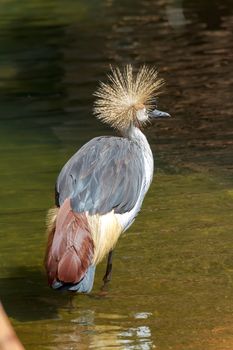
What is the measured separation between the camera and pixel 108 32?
42.1 ft

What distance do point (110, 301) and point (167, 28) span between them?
8.09 meters

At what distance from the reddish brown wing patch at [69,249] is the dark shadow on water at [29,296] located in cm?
45

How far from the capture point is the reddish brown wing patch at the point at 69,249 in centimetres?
456

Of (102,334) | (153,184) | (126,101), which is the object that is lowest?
(153,184)

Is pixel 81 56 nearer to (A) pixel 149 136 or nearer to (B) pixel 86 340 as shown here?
(A) pixel 149 136

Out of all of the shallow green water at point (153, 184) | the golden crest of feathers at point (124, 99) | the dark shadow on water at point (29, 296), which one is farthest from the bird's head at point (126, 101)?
the dark shadow on water at point (29, 296)

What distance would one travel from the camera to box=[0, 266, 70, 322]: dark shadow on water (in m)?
5.00

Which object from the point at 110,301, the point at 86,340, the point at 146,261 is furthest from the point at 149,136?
the point at 86,340

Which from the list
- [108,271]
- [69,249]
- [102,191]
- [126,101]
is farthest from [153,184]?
[69,249]

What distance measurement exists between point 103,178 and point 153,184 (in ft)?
6.03

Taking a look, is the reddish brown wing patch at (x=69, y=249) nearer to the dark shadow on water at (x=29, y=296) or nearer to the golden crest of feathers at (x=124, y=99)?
the dark shadow on water at (x=29, y=296)

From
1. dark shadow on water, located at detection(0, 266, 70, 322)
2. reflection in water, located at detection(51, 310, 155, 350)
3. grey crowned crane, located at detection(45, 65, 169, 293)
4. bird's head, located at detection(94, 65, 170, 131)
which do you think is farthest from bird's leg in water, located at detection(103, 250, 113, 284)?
bird's head, located at detection(94, 65, 170, 131)

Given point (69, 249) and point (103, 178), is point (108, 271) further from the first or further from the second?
point (69, 249)

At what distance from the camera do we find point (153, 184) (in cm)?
693
